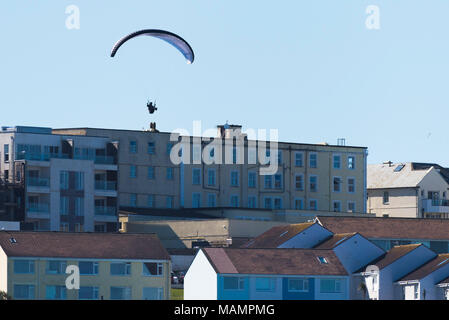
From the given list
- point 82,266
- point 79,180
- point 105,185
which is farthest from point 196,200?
point 82,266

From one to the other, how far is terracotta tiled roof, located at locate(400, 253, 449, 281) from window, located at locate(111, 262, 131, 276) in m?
16.8

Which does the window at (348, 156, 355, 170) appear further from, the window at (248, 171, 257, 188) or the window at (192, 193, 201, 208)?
the window at (192, 193, 201, 208)

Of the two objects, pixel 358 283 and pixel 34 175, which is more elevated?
pixel 34 175

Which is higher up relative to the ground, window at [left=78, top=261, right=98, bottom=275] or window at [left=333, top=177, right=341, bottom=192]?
window at [left=333, top=177, right=341, bottom=192]

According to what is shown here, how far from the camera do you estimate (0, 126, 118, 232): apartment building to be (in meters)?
118

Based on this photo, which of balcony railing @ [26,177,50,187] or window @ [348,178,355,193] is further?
window @ [348,178,355,193]

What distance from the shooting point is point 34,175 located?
11938 cm

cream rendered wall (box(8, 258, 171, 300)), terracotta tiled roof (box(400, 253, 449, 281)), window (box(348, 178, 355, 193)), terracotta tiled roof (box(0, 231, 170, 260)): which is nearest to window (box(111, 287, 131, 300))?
cream rendered wall (box(8, 258, 171, 300))

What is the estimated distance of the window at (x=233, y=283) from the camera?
8925cm
